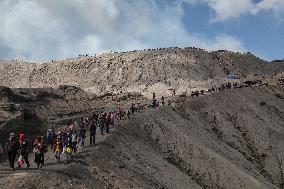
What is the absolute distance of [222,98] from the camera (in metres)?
67.0

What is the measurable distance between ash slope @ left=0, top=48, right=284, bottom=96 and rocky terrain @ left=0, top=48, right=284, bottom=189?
24 cm

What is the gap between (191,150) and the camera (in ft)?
147

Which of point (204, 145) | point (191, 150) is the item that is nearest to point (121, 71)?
point (204, 145)

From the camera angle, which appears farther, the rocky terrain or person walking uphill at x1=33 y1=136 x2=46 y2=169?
the rocky terrain

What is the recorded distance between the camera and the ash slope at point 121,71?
9862cm

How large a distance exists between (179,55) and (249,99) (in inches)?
1716

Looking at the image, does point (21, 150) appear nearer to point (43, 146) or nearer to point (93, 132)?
point (43, 146)

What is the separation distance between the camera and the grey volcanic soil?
85.5 feet

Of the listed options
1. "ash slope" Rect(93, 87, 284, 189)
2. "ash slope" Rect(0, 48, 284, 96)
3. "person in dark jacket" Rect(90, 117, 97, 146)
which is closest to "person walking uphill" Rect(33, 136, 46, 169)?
"ash slope" Rect(93, 87, 284, 189)

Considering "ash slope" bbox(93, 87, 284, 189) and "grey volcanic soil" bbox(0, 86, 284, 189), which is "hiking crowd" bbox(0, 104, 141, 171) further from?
"ash slope" bbox(93, 87, 284, 189)

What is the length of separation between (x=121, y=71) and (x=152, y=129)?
60.3 metres

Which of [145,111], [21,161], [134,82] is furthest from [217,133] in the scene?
[134,82]

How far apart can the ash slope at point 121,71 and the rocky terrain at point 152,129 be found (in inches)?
9.3

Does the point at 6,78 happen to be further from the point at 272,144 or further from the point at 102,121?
the point at 102,121
